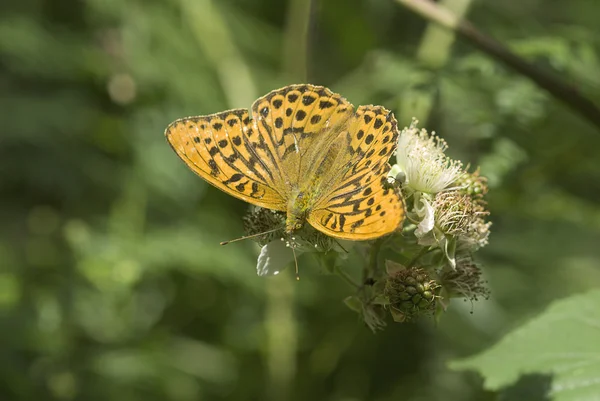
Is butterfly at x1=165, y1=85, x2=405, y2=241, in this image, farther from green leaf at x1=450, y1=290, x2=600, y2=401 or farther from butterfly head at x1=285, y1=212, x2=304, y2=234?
green leaf at x1=450, y1=290, x2=600, y2=401

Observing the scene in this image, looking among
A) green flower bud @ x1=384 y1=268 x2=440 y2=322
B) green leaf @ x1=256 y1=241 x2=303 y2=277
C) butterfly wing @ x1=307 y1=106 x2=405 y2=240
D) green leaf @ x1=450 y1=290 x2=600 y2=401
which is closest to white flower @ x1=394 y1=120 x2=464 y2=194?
butterfly wing @ x1=307 y1=106 x2=405 y2=240

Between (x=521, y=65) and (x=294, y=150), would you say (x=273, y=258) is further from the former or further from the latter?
(x=521, y=65)

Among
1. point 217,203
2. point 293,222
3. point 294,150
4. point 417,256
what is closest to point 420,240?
point 417,256

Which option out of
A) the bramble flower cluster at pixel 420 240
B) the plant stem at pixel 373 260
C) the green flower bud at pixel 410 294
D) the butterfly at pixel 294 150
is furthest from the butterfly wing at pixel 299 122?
the green flower bud at pixel 410 294

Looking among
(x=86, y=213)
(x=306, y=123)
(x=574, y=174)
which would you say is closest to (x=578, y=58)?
(x=574, y=174)

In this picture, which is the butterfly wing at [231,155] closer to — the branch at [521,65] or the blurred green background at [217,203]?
the blurred green background at [217,203]

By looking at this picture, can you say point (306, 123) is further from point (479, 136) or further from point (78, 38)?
point (78, 38)
